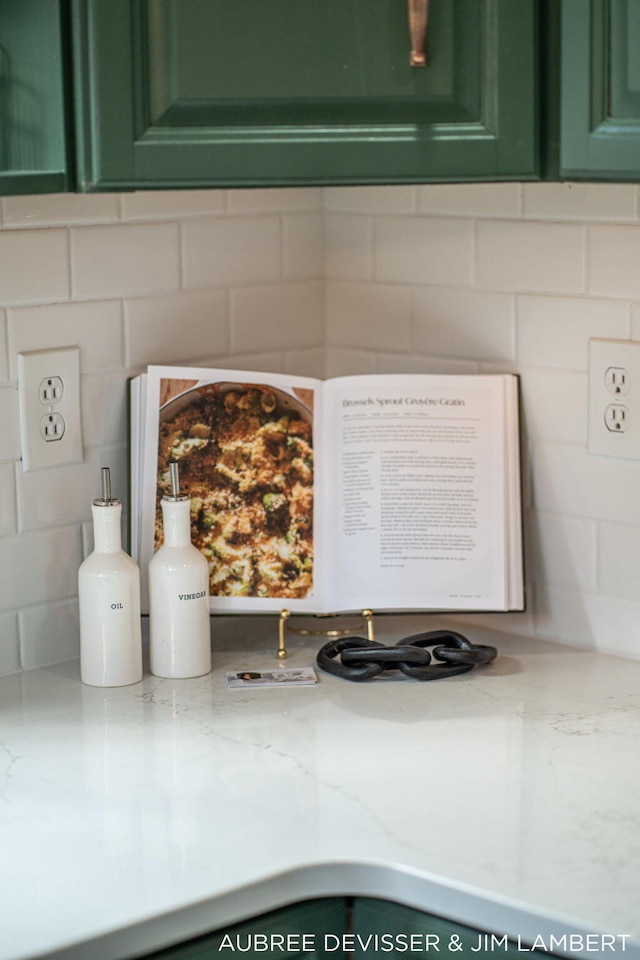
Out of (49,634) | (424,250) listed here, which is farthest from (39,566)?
(424,250)

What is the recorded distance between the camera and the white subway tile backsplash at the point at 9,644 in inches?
63.2

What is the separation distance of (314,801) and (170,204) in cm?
81

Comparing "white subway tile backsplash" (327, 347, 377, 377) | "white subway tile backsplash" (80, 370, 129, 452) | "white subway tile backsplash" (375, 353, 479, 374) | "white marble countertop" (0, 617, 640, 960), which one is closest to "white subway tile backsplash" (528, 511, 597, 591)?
"white marble countertop" (0, 617, 640, 960)

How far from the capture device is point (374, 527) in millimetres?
1685

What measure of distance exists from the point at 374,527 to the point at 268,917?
0.65 meters

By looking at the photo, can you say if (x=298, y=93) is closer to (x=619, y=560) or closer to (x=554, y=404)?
(x=554, y=404)

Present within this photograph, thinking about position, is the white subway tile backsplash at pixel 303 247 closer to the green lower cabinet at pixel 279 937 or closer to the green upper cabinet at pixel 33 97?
the green upper cabinet at pixel 33 97

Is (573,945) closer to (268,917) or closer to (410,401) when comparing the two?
(268,917)

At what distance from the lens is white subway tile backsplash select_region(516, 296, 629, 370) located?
1.60 metres

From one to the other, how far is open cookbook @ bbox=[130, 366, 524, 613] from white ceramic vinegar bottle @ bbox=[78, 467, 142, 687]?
0.34 feet

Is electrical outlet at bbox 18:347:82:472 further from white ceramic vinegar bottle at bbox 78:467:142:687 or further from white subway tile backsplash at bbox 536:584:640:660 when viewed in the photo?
white subway tile backsplash at bbox 536:584:640:660

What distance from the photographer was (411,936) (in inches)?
44.3

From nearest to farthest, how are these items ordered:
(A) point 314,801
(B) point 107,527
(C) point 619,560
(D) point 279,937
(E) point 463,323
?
1. (D) point 279,937
2. (A) point 314,801
3. (B) point 107,527
4. (C) point 619,560
5. (E) point 463,323

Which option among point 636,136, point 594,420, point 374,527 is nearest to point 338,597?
point 374,527
